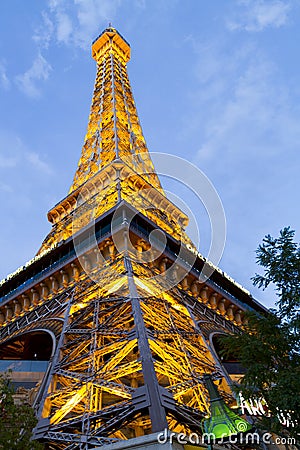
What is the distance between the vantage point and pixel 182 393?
1463 centimetres

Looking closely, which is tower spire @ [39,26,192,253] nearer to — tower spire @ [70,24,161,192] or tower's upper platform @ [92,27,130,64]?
tower spire @ [70,24,161,192]

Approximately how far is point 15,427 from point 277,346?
6499 mm

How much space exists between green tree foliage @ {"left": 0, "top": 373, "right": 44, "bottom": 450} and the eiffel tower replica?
131 centimetres

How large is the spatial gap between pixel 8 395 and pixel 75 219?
28.2 meters

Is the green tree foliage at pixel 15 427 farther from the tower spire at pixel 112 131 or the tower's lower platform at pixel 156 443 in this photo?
the tower spire at pixel 112 131

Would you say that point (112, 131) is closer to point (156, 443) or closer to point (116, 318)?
point (116, 318)

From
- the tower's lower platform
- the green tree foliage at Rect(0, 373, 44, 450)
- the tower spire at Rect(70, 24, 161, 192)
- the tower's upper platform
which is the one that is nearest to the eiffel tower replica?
the tower's lower platform

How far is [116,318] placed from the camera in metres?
19.6

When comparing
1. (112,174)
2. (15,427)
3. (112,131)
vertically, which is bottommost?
(15,427)

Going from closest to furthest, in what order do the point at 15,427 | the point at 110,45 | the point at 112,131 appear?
the point at 15,427
the point at 112,131
the point at 110,45

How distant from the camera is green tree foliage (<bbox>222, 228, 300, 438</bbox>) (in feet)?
32.9

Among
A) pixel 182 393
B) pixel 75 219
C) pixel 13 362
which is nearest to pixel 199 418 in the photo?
pixel 182 393

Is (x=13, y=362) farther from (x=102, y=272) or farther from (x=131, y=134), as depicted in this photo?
(x=131, y=134)

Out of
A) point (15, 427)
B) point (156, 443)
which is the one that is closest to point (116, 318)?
point (15, 427)
